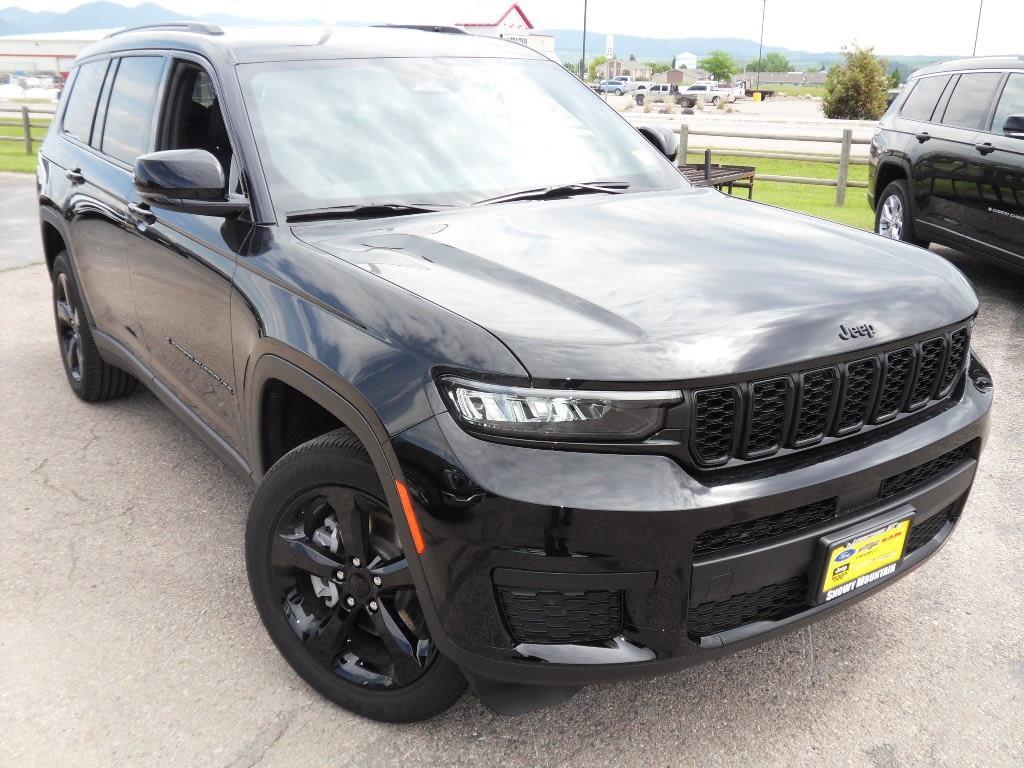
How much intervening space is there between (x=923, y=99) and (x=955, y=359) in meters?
6.47

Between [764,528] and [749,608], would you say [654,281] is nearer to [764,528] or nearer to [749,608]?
[764,528]

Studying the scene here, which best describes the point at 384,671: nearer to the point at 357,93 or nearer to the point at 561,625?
the point at 561,625

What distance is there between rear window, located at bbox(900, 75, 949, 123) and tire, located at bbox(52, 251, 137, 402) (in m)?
6.57

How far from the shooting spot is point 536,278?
97.3 inches

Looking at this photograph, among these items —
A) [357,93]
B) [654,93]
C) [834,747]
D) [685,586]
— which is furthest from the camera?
[654,93]

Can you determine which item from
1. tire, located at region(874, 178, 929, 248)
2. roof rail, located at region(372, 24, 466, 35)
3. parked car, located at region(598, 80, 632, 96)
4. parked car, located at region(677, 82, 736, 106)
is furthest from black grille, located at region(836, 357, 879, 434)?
parked car, located at region(598, 80, 632, 96)

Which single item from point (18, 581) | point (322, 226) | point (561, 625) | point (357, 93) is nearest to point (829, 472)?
point (561, 625)

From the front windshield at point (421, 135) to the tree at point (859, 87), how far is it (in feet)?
106

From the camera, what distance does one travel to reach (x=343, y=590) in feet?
8.52

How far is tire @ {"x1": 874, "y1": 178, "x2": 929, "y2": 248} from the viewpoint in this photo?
8.23 metres

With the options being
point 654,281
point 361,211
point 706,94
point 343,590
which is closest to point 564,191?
point 361,211

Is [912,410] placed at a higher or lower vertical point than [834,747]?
higher

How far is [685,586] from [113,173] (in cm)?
320

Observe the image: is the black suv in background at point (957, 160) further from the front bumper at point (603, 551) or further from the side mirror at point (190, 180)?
the side mirror at point (190, 180)
